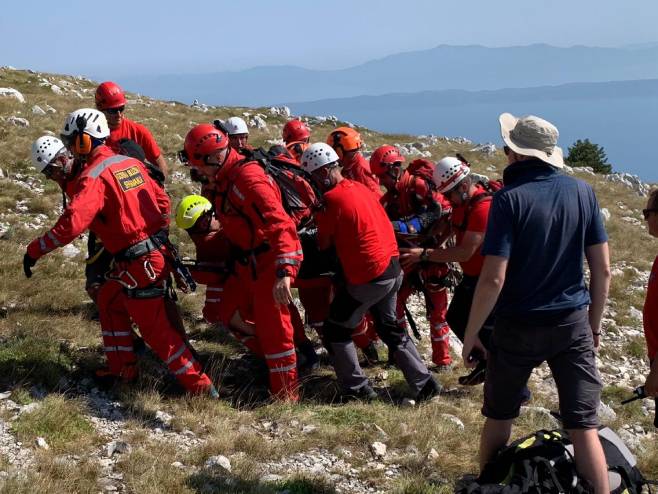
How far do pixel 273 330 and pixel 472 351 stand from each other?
1992mm

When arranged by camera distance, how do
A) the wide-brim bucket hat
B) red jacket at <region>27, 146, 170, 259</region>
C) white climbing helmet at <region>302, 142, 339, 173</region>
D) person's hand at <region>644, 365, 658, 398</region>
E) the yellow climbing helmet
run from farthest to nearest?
1. the yellow climbing helmet
2. white climbing helmet at <region>302, 142, 339, 173</region>
3. red jacket at <region>27, 146, 170, 259</region>
4. person's hand at <region>644, 365, 658, 398</region>
5. the wide-brim bucket hat

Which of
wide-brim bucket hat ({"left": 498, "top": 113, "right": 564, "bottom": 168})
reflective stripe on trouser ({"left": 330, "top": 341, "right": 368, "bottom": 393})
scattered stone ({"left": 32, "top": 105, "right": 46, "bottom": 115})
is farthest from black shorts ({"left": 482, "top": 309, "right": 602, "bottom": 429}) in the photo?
scattered stone ({"left": 32, "top": 105, "right": 46, "bottom": 115})

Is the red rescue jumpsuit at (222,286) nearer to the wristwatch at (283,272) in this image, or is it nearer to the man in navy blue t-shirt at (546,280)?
the wristwatch at (283,272)

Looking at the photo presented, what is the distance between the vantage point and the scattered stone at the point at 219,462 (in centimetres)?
508

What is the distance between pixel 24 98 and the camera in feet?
74.3

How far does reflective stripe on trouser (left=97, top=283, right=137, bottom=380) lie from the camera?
671cm

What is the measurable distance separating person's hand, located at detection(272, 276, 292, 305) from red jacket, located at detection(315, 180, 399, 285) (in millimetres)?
760

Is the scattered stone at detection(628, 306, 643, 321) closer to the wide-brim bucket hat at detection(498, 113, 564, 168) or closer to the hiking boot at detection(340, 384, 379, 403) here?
the hiking boot at detection(340, 384, 379, 403)

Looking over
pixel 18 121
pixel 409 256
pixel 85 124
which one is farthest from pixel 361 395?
pixel 18 121

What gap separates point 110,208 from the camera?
6.22m

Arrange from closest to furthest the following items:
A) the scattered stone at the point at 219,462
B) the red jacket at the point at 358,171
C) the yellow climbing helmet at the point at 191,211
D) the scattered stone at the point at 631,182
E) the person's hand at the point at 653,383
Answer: the person's hand at the point at 653,383 < the scattered stone at the point at 219,462 < the yellow climbing helmet at the point at 191,211 < the red jacket at the point at 358,171 < the scattered stone at the point at 631,182

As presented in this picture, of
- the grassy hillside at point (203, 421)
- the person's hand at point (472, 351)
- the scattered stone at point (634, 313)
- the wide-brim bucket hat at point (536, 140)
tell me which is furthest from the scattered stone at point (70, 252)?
the scattered stone at point (634, 313)

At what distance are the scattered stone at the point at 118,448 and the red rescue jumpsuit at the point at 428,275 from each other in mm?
3923

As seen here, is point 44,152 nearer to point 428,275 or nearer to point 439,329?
point 428,275
